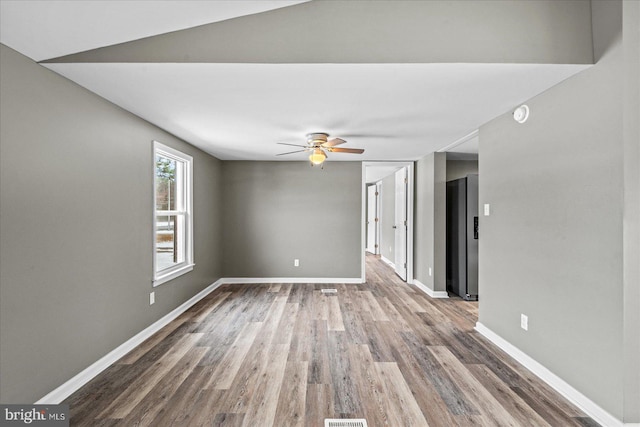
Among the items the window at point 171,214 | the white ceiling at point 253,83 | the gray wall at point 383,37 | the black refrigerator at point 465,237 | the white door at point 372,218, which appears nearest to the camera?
the white ceiling at point 253,83

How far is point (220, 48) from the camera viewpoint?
198cm

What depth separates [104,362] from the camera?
2.58 metres

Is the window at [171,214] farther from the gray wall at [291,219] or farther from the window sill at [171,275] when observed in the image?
the gray wall at [291,219]

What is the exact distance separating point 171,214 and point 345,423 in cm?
317

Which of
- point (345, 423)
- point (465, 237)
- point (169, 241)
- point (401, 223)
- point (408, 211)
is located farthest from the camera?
point (401, 223)

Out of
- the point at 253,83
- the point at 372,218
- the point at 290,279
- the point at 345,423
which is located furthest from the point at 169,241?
the point at 372,218

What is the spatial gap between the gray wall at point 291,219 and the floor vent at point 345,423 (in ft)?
12.5

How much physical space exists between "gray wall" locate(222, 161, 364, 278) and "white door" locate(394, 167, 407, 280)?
2.88 ft

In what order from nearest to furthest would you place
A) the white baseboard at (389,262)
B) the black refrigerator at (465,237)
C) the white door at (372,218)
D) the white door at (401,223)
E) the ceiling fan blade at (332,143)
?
the ceiling fan blade at (332,143)
the black refrigerator at (465,237)
the white door at (401,223)
the white baseboard at (389,262)
the white door at (372,218)

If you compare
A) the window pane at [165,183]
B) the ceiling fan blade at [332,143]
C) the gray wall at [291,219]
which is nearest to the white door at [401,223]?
the gray wall at [291,219]

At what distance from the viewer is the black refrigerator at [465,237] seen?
177 inches

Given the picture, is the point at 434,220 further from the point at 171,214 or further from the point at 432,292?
the point at 171,214

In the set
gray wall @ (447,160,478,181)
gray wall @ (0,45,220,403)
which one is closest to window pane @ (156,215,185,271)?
gray wall @ (0,45,220,403)

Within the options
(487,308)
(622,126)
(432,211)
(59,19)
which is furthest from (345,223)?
(59,19)
